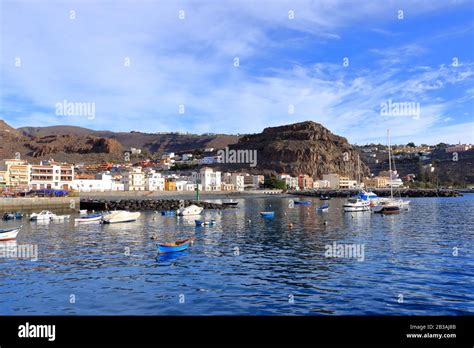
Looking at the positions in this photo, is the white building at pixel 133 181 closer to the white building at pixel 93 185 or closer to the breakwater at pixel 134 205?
the white building at pixel 93 185

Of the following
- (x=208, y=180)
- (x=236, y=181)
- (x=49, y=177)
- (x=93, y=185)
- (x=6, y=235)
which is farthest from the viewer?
(x=236, y=181)

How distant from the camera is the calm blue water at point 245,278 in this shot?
17.0 metres

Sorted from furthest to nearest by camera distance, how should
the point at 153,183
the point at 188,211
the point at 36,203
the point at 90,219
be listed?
the point at 153,183
the point at 36,203
the point at 188,211
the point at 90,219

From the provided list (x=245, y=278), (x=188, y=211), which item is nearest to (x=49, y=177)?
(x=188, y=211)

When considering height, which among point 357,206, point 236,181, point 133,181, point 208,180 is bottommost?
point 357,206

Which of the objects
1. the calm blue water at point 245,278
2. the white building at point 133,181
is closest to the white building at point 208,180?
the white building at point 133,181

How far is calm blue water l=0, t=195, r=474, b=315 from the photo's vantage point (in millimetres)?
16969

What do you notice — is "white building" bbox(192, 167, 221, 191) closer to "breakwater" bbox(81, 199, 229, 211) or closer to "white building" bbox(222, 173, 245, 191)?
"white building" bbox(222, 173, 245, 191)

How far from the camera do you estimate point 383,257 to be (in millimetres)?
27922

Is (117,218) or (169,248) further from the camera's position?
(117,218)

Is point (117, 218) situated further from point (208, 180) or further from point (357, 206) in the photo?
point (208, 180)

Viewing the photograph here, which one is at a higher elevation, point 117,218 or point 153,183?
point 153,183

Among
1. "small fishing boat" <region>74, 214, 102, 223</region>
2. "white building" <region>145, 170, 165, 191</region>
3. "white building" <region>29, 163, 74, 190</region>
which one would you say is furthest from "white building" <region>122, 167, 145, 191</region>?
"small fishing boat" <region>74, 214, 102, 223</region>

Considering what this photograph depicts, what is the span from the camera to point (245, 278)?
72.5 feet
